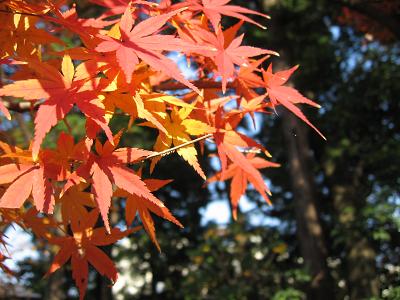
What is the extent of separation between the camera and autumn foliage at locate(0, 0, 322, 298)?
2.74ft

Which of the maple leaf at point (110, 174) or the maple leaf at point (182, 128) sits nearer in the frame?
the maple leaf at point (110, 174)

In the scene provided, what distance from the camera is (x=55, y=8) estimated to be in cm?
99

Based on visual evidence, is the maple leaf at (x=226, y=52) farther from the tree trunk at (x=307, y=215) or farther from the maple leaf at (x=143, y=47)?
the tree trunk at (x=307, y=215)

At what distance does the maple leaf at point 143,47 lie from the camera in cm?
81

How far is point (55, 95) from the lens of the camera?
83 cm

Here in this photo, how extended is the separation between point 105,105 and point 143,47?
158 millimetres

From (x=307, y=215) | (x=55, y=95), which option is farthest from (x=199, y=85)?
(x=307, y=215)

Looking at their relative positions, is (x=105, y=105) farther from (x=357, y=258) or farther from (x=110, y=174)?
(x=357, y=258)

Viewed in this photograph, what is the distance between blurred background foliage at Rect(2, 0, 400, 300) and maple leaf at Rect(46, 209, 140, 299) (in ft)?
6.96

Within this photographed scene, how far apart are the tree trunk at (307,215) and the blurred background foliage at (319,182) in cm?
A: 2

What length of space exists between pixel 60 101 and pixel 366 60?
7.12m

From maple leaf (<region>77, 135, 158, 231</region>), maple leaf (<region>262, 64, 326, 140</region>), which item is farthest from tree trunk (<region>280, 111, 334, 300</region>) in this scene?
maple leaf (<region>77, 135, 158, 231</region>)

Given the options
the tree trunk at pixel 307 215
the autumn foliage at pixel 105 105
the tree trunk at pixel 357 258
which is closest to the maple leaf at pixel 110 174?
the autumn foliage at pixel 105 105

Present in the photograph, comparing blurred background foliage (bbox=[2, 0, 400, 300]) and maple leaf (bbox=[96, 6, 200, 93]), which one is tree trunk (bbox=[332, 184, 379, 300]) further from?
maple leaf (bbox=[96, 6, 200, 93])
